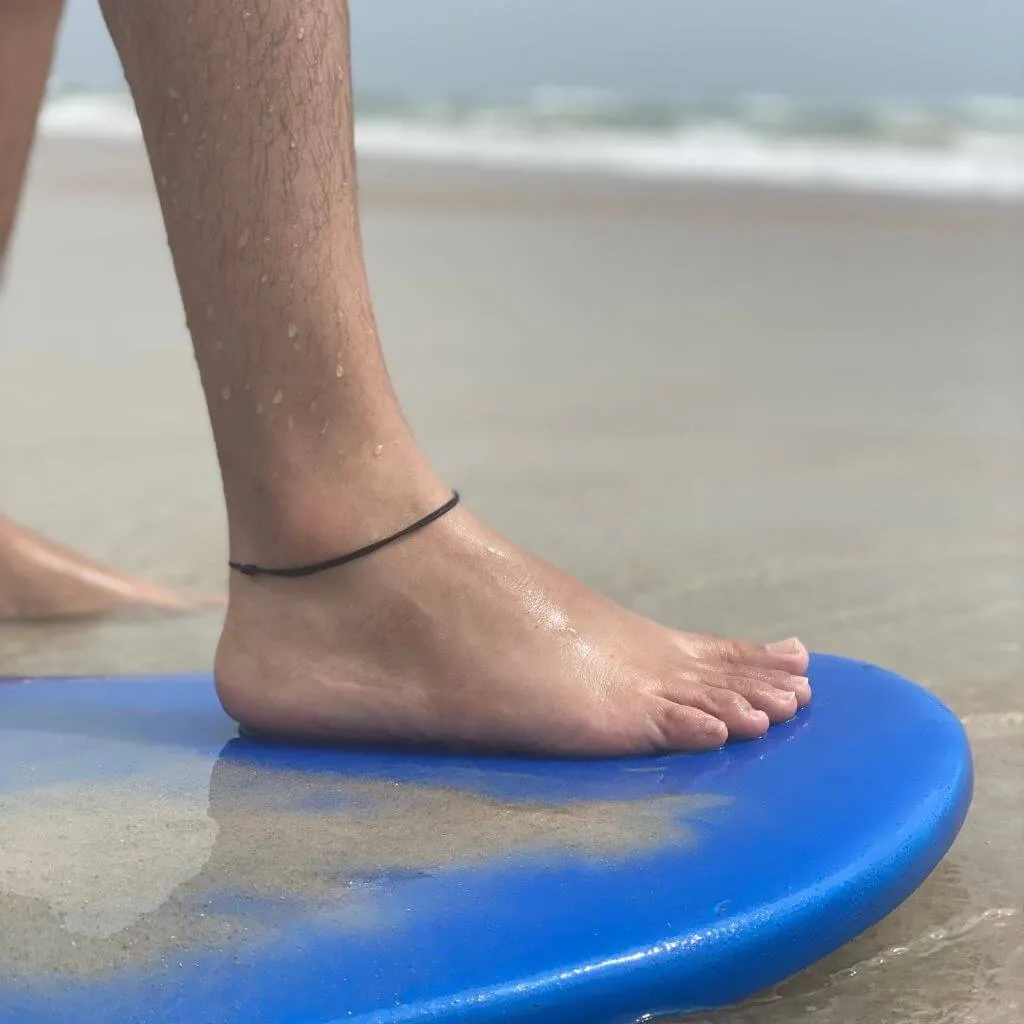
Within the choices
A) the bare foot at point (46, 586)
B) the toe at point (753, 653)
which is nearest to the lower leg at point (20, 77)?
the bare foot at point (46, 586)

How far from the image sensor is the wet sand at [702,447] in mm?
1530

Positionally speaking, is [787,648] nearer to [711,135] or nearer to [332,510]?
[332,510]

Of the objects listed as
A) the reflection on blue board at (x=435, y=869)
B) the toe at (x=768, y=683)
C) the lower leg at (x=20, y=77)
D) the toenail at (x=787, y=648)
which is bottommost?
the reflection on blue board at (x=435, y=869)

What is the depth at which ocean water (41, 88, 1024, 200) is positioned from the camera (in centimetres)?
980

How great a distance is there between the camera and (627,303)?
447cm

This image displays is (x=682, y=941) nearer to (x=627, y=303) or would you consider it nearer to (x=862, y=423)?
(x=862, y=423)

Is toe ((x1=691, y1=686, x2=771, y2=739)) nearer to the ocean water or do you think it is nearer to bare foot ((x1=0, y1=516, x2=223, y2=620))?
bare foot ((x1=0, y1=516, x2=223, y2=620))

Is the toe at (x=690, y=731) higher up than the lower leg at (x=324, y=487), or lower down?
lower down

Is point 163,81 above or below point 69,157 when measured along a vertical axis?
above

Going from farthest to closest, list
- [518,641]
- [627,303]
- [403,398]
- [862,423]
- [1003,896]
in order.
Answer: [627,303] → [403,398] → [862,423] → [518,641] → [1003,896]

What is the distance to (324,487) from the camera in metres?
1.28

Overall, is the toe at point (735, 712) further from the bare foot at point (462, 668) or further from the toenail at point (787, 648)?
the toenail at point (787, 648)

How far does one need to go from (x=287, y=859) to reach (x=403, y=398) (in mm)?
2255

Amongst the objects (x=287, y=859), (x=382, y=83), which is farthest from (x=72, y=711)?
(x=382, y=83)
